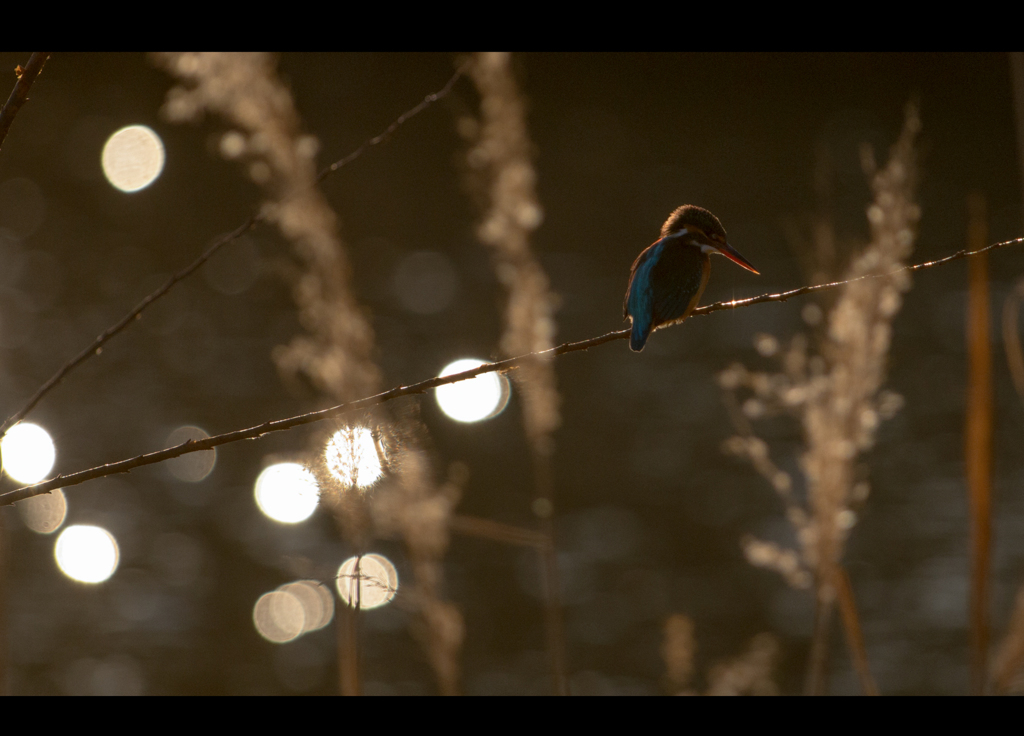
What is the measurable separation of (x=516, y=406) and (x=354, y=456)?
770 cm

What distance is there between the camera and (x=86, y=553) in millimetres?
8508

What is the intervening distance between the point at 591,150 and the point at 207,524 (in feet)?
55.9

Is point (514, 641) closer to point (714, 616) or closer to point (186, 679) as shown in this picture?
point (714, 616)

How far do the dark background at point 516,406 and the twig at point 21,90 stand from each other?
0.77 metres

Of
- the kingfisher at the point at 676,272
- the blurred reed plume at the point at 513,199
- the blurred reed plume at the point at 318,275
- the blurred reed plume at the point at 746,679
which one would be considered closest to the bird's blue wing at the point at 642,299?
the kingfisher at the point at 676,272

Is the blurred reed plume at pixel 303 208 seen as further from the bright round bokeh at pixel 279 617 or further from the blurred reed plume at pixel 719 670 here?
the bright round bokeh at pixel 279 617

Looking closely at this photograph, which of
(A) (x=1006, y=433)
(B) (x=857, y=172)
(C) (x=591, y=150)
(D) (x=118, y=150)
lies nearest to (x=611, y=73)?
(C) (x=591, y=150)

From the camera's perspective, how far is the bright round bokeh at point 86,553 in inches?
320

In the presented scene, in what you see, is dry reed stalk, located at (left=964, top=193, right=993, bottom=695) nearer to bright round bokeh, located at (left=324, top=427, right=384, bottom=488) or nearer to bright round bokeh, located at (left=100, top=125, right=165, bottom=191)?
bright round bokeh, located at (left=324, top=427, right=384, bottom=488)

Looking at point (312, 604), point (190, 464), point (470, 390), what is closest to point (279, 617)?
point (312, 604)

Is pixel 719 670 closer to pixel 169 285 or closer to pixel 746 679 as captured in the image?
pixel 746 679

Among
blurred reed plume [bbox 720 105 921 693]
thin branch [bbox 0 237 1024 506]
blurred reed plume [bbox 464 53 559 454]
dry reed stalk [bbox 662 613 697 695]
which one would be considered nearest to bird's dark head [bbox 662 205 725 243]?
blurred reed plume [bbox 720 105 921 693]

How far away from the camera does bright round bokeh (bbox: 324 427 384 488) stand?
1.12 meters
